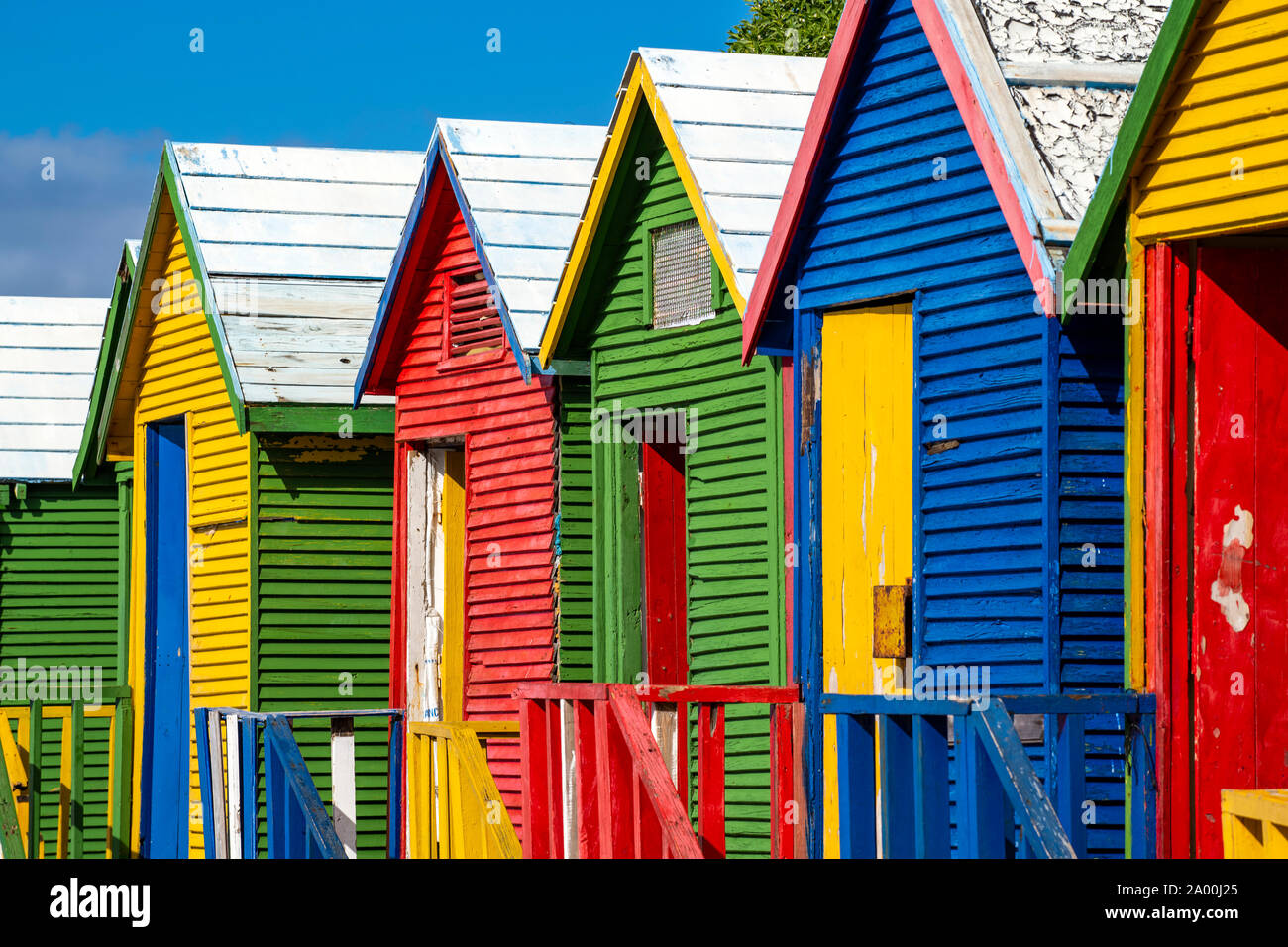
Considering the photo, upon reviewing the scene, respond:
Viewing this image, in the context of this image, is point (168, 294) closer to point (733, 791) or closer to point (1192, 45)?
point (733, 791)

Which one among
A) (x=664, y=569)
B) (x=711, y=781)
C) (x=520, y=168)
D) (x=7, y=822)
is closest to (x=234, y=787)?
(x=7, y=822)

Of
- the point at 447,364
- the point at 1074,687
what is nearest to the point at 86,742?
the point at 447,364

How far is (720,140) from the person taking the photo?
13062 millimetres

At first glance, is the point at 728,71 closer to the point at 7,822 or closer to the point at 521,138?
the point at 521,138

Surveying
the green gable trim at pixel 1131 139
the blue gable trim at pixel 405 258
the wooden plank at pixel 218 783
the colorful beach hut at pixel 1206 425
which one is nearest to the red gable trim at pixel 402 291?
the blue gable trim at pixel 405 258

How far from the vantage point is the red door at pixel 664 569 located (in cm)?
1362

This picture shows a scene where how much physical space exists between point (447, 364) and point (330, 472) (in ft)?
5.77

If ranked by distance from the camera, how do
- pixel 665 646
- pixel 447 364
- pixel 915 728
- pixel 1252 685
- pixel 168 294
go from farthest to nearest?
pixel 168 294 → pixel 447 364 → pixel 665 646 → pixel 1252 685 → pixel 915 728

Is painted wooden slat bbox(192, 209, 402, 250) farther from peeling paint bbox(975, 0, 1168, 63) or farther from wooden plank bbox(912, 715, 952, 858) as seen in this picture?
wooden plank bbox(912, 715, 952, 858)

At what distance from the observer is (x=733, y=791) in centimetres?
1259

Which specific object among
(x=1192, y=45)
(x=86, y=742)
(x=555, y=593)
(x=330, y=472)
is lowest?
(x=86, y=742)

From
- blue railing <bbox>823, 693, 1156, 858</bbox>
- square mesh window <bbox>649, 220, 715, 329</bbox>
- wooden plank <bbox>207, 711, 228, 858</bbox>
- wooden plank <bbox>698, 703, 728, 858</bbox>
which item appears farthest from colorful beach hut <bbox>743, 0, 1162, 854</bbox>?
wooden plank <bbox>207, 711, 228, 858</bbox>

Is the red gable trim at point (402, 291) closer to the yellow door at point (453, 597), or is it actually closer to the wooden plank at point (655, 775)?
the yellow door at point (453, 597)

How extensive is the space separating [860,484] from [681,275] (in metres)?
2.84
